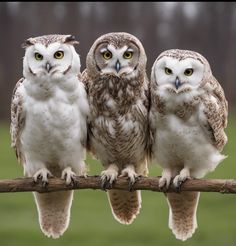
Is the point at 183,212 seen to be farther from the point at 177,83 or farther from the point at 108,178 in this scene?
the point at 177,83

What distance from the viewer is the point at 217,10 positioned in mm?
17312

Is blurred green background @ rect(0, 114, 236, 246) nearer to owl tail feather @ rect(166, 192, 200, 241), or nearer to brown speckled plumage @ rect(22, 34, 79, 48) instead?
owl tail feather @ rect(166, 192, 200, 241)

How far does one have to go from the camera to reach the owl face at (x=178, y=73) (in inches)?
144

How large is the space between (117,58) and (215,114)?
51cm

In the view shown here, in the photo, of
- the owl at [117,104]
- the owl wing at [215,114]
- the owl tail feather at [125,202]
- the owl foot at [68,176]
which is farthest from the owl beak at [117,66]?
the owl tail feather at [125,202]

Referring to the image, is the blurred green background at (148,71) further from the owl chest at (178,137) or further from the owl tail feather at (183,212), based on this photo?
the owl chest at (178,137)

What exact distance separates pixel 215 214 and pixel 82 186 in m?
6.38

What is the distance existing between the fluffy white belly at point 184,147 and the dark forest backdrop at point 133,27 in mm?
9782

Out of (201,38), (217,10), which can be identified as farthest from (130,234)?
(217,10)

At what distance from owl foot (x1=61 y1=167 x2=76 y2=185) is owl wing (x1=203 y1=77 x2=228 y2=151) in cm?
61

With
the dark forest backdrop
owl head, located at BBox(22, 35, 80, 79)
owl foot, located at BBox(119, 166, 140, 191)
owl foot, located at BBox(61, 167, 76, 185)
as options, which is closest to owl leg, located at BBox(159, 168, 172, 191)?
owl foot, located at BBox(119, 166, 140, 191)

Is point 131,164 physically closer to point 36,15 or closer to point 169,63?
point 169,63

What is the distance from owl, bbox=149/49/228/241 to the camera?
12.1ft

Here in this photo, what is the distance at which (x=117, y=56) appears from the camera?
367cm
